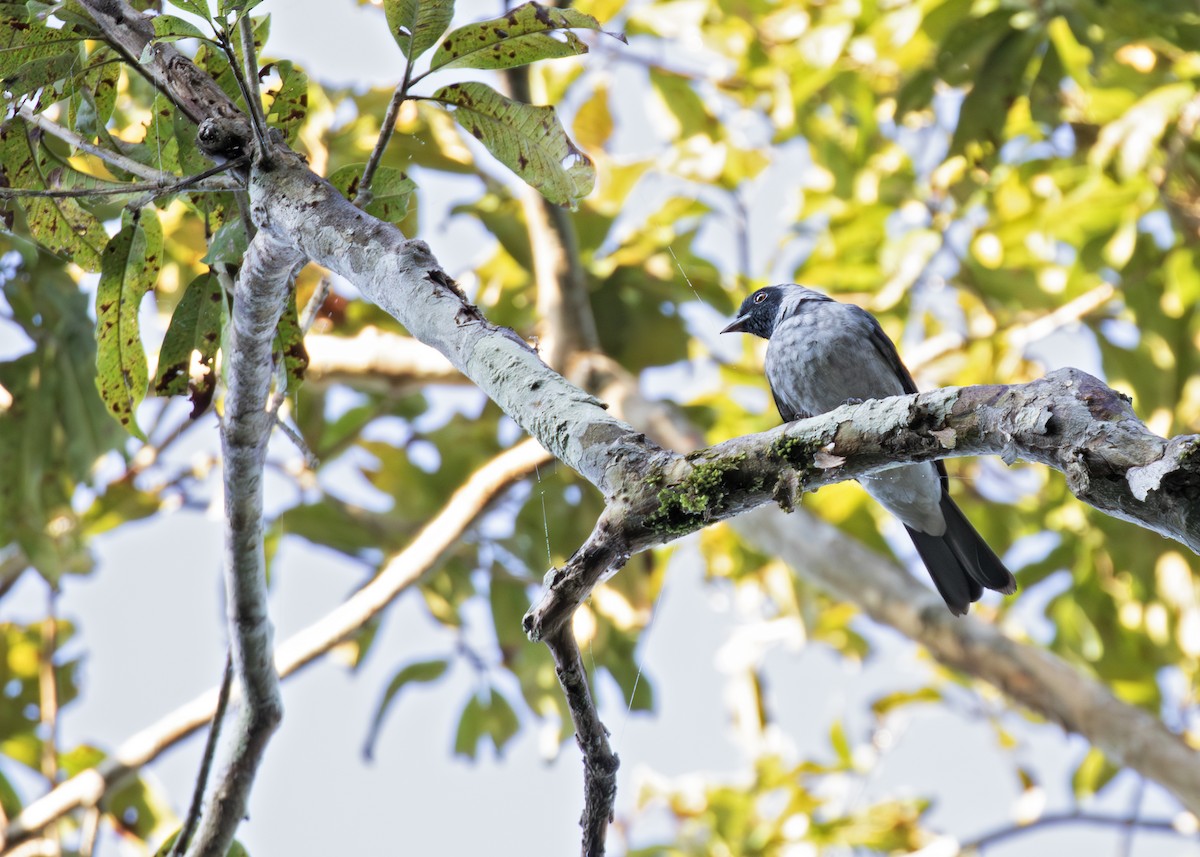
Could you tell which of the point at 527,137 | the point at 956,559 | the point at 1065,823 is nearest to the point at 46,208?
the point at 527,137

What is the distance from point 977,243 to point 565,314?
2.29 m

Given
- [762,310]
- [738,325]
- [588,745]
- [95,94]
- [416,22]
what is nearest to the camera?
[588,745]

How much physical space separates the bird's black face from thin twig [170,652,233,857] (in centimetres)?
271

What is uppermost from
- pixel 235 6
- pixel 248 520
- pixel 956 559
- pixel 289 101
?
pixel 289 101

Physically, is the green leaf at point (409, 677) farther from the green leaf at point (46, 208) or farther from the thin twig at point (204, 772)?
the green leaf at point (46, 208)

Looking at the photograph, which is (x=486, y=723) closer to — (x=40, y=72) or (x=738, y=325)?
(x=738, y=325)

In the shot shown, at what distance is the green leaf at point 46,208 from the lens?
8.32 feet

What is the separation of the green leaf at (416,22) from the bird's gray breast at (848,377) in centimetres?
195

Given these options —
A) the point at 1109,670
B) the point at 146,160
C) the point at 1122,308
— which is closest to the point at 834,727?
the point at 1109,670

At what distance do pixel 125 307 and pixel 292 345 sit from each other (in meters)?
0.37

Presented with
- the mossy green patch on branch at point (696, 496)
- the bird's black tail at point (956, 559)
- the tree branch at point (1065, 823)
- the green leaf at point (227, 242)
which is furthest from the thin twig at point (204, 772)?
the tree branch at point (1065, 823)

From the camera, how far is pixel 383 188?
2494 millimetres

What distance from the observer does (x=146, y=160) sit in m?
2.53

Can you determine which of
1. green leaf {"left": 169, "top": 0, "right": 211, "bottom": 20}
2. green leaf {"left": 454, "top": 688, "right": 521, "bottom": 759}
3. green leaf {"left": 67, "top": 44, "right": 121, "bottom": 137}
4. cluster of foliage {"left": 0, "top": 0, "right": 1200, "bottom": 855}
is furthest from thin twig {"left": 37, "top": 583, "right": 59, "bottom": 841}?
green leaf {"left": 169, "top": 0, "right": 211, "bottom": 20}
